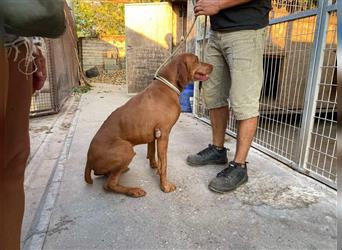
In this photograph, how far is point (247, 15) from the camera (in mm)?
2057

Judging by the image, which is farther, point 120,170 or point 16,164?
point 120,170

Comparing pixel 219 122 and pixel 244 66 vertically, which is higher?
pixel 244 66

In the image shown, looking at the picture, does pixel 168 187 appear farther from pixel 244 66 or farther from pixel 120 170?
pixel 244 66

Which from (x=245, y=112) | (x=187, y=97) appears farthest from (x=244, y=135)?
(x=187, y=97)

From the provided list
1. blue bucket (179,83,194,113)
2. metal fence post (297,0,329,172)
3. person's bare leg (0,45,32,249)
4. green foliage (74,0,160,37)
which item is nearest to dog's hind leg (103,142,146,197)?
person's bare leg (0,45,32,249)

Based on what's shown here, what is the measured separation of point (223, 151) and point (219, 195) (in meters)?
0.61

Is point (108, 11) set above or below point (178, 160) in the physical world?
above

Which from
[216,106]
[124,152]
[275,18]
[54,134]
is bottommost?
[54,134]

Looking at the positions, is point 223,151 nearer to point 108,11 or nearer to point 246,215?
point 246,215

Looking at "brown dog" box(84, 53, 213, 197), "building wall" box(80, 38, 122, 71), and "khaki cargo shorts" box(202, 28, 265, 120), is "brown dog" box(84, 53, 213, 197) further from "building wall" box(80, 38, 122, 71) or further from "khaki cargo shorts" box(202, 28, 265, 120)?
"building wall" box(80, 38, 122, 71)

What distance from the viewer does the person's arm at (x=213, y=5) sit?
1983 mm

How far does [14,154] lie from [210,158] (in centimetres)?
169

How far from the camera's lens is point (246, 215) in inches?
69.6

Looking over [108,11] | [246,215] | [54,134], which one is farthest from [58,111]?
[108,11]
